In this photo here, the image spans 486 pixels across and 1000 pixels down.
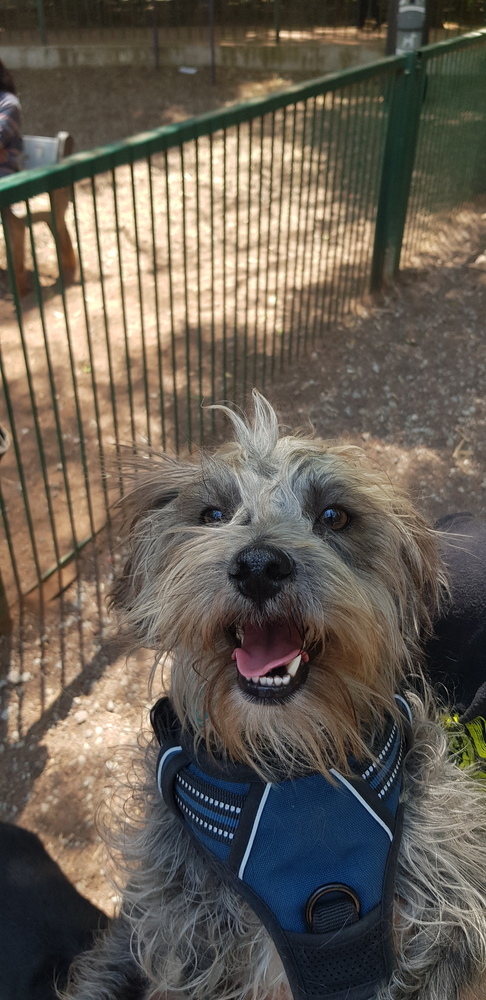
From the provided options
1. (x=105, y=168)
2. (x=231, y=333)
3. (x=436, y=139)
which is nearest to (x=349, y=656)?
(x=105, y=168)

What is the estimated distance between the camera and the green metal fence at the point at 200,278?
3.69 metres

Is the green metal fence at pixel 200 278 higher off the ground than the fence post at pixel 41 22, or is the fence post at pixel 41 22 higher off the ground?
the fence post at pixel 41 22

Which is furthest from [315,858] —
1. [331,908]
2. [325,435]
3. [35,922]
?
[325,435]

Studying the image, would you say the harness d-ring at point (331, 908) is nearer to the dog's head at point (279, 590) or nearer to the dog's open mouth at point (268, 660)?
the dog's head at point (279, 590)

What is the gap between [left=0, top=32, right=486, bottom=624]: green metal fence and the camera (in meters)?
3.69

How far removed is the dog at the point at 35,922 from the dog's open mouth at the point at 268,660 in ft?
3.29

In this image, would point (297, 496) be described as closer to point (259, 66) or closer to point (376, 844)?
point (376, 844)

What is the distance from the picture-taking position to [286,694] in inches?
67.3

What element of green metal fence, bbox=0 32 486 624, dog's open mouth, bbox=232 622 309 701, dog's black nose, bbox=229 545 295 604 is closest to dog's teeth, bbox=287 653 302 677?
dog's open mouth, bbox=232 622 309 701

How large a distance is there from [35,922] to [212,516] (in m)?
1.25

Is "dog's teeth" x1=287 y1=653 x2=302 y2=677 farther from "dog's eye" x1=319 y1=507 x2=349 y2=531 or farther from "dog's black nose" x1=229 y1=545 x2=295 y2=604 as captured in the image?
"dog's eye" x1=319 y1=507 x2=349 y2=531

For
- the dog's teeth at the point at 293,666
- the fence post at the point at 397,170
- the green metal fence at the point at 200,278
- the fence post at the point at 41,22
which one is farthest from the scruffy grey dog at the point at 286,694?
the fence post at the point at 41,22

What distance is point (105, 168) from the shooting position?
3.16 meters

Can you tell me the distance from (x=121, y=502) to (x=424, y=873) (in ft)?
4.06
